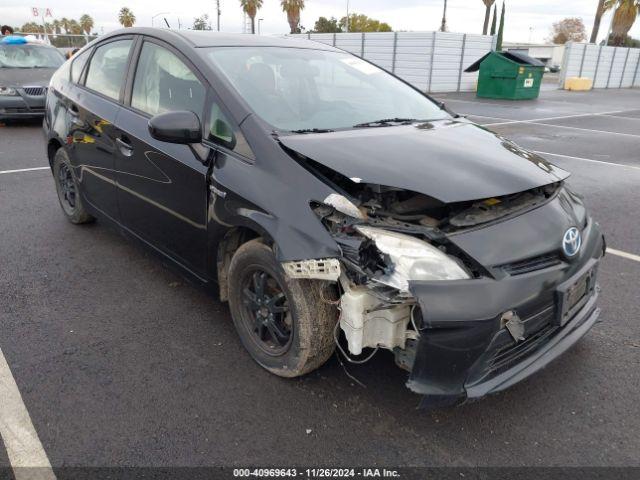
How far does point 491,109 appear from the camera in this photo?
54.1ft

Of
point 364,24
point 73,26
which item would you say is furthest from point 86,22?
point 364,24

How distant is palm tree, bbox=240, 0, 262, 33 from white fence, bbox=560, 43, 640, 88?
1078 inches

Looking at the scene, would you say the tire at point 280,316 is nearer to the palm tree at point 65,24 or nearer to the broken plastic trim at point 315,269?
the broken plastic trim at point 315,269

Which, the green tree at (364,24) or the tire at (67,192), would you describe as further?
the green tree at (364,24)

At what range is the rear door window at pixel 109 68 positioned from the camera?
3.59 metres

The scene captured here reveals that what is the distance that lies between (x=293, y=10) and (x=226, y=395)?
4515 centimetres

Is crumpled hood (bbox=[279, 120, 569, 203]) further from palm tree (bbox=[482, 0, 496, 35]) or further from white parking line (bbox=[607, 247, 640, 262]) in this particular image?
palm tree (bbox=[482, 0, 496, 35])

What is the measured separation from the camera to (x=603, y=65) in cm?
3086

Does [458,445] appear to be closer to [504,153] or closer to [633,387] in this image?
[633,387]

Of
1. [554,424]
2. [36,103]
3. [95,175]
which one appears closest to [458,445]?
[554,424]

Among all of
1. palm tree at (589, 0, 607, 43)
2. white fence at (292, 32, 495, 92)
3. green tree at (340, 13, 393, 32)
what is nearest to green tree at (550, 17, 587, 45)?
green tree at (340, 13, 393, 32)

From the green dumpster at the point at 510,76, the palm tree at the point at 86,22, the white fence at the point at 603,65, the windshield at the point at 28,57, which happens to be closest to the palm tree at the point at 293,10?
the white fence at the point at 603,65

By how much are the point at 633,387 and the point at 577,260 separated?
832 millimetres

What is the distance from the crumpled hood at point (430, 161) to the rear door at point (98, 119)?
1.67 metres
